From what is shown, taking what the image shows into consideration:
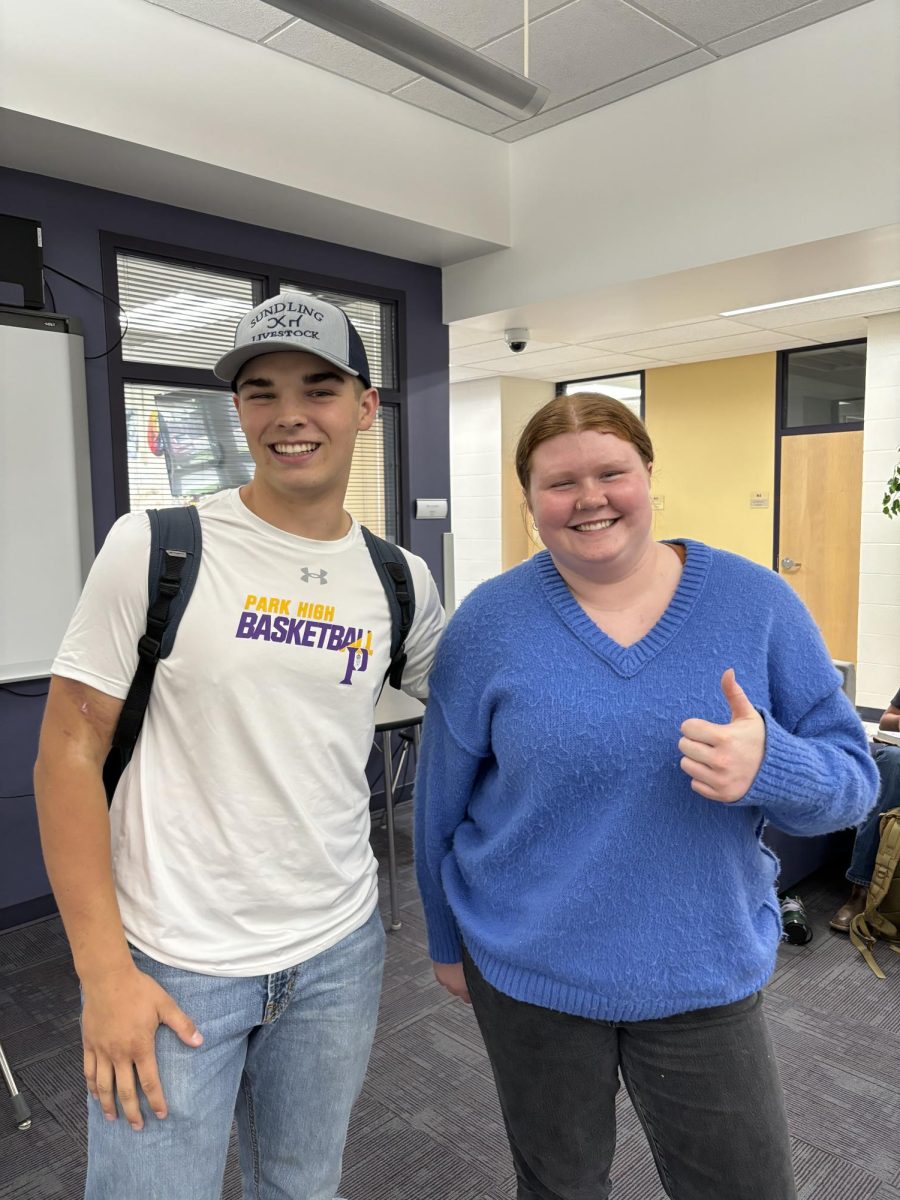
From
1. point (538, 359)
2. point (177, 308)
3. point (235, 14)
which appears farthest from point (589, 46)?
point (538, 359)

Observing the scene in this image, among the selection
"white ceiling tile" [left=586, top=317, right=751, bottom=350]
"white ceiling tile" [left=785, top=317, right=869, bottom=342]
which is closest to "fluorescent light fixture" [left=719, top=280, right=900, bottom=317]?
"white ceiling tile" [left=586, top=317, right=751, bottom=350]

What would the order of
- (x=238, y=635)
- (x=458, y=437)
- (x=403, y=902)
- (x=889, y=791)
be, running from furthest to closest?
1. (x=458, y=437)
2. (x=403, y=902)
3. (x=889, y=791)
4. (x=238, y=635)

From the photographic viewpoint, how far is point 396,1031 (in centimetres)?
238

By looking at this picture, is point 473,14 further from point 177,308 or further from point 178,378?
point 178,378

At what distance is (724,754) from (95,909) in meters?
0.74

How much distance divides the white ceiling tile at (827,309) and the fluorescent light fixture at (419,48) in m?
3.32

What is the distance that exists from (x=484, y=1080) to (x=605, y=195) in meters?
3.33

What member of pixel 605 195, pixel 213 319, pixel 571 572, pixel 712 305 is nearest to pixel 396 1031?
pixel 571 572

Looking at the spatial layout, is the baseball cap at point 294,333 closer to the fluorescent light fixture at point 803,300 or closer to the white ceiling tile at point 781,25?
the white ceiling tile at point 781,25

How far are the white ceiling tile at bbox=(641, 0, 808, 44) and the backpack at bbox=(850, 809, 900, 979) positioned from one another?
107 inches

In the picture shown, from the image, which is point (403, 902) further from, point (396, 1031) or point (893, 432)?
point (893, 432)

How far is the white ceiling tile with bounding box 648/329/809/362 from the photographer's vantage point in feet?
19.5

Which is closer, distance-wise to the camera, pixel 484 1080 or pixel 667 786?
pixel 667 786

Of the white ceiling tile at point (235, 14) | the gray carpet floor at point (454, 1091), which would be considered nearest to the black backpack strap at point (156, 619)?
the gray carpet floor at point (454, 1091)
